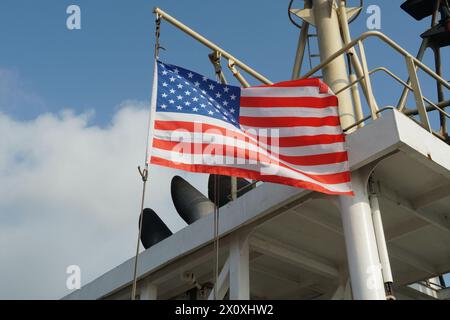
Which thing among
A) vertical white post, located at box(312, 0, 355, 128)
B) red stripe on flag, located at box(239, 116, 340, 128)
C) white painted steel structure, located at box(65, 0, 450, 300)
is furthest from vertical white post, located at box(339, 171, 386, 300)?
vertical white post, located at box(312, 0, 355, 128)

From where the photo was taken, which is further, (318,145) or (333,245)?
(333,245)

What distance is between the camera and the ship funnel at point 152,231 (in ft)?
40.3

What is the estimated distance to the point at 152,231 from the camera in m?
12.5

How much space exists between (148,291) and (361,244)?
169 inches

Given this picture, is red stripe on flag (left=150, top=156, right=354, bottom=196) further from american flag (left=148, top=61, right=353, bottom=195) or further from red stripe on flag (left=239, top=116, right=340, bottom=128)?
red stripe on flag (left=239, top=116, right=340, bottom=128)

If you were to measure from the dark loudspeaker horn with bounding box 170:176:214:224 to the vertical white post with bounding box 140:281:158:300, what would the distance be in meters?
1.84

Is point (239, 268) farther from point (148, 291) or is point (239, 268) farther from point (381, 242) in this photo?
point (148, 291)

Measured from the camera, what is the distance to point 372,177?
7.61 m

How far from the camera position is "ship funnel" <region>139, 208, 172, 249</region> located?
1230 cm

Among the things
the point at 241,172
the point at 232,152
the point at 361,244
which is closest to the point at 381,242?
the point at 361,244

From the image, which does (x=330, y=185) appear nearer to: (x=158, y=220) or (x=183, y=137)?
(x=183, y=137)
